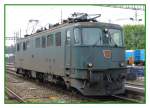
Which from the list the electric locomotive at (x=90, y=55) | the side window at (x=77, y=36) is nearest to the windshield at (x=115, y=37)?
the electric locomotive at (x=90, y=55)

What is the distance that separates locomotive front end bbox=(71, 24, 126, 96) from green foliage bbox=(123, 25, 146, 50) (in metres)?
28.2

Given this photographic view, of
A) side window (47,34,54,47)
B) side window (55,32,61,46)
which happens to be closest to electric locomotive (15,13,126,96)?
side window (55,32,61,46)

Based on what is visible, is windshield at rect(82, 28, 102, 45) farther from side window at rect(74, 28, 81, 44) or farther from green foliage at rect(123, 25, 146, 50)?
green foliage at rect(123, 25, 146, 50)

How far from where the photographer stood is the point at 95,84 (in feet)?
40.2

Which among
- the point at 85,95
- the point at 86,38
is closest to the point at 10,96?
the point at 85,95

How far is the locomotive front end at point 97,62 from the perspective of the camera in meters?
12.1

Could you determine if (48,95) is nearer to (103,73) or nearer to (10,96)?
(10,96)

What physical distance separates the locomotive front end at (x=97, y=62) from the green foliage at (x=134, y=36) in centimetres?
2824

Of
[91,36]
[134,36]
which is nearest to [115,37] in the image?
[91,36]

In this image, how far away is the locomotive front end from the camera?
12.1 meters

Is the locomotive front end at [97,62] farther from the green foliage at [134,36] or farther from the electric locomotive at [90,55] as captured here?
the green foliage at [134,36]

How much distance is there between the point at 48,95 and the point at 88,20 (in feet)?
11.1

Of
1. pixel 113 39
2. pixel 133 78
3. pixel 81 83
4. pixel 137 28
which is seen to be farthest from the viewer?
pixel 137 28

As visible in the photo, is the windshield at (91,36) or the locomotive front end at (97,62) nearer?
the locomotive front end at (97,62)
